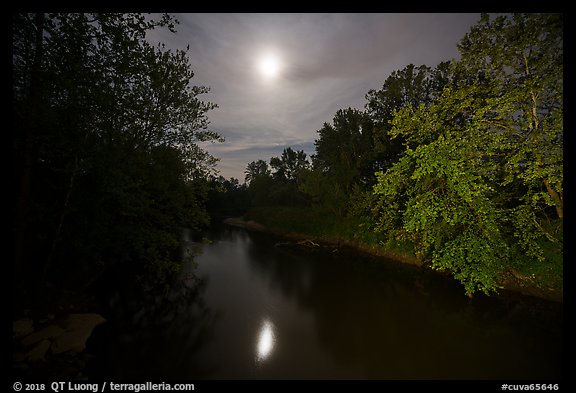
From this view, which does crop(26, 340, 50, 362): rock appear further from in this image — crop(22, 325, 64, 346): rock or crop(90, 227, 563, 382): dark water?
crop(90, 227, 563, 382): dark water

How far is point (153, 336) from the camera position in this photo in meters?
11.3

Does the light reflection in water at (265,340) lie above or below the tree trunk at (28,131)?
below

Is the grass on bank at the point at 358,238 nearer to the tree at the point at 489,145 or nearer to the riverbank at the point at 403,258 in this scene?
the riverbank at the point at 403,258

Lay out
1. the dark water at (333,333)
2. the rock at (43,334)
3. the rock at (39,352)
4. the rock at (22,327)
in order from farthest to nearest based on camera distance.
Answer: the dark water at (333,333) < the rock at (22,327) < the rock at (43,334) < the rock at (39,352)

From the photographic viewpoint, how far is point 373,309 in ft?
47.3

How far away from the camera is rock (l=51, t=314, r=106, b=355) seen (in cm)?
893

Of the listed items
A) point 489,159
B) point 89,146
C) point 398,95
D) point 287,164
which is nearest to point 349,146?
point 398,95

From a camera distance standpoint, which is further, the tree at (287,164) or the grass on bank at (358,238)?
the tree at (287,164)

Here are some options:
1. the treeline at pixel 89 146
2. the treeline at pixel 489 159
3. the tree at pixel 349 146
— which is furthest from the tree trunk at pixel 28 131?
the tree at pixel 349 146

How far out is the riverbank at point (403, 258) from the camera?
14.7 metres

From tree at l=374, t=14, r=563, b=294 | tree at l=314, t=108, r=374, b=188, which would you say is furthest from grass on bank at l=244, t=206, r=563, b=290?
tree at l=314, t=108, r=374, b=188

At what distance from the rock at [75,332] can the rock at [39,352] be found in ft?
0.78

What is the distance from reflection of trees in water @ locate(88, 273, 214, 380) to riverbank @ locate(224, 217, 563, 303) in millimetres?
19229
